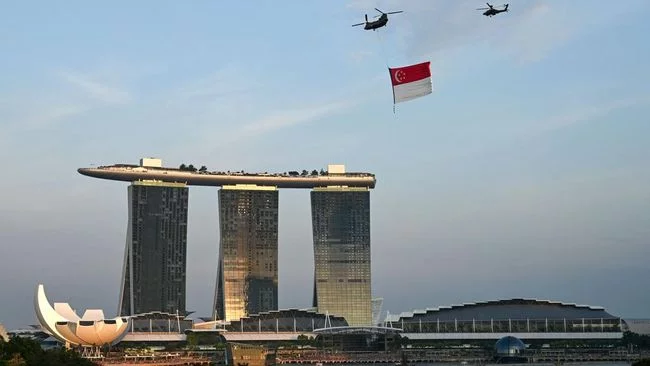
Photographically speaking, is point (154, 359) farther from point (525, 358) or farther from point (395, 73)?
point (395, 73)

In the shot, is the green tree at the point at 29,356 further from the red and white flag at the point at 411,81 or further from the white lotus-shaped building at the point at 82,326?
the white lotus-shaped building at the point at 82,326

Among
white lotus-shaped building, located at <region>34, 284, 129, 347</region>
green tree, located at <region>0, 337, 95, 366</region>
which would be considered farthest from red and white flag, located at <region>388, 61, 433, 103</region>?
white lotus-shaped building, located at <region>34, 284, 129, 347</region>

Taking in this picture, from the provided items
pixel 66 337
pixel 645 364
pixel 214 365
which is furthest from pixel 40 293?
pixel 645 364

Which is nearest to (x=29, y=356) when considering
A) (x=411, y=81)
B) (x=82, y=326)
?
(x=411, y=81)

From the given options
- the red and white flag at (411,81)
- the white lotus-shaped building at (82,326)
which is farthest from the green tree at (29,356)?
the white lotus-shaped building at (82,326)

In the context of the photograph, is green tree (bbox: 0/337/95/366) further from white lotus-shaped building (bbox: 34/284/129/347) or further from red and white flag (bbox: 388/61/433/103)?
white lotus-shaped building (bbox: 34/284/129/347)

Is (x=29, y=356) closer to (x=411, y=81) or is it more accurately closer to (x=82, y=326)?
(x=411, y=81)
